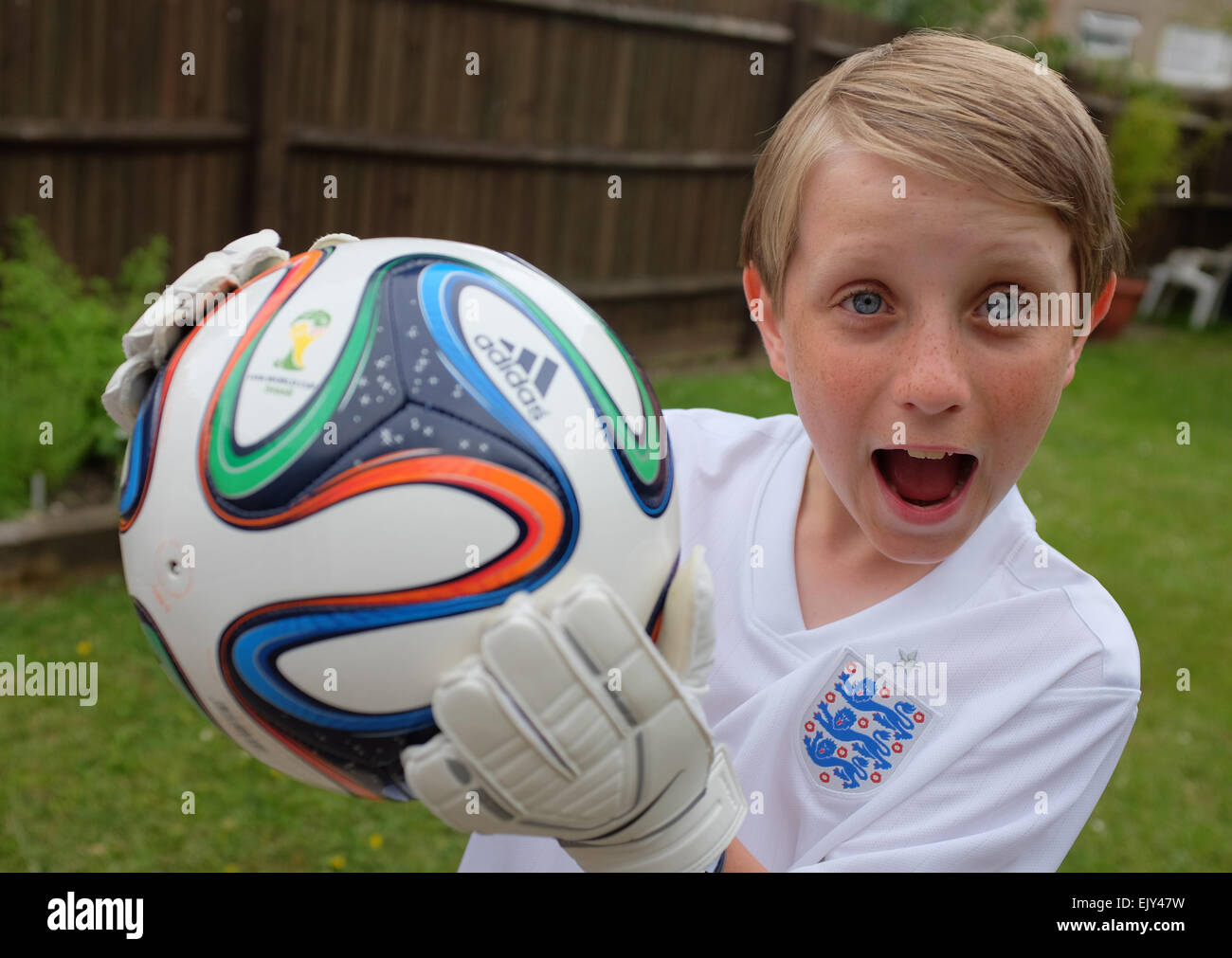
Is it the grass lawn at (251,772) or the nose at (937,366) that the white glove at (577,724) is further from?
the grass lawn at (251,772)

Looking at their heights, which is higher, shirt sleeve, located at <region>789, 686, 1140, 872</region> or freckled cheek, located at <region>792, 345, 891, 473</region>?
freckled cheek, located at <region>792, 345, 891, 473</region>

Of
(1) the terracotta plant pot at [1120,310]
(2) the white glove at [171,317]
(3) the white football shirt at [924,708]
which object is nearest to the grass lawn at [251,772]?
(3) the white football shirt at [924,708]

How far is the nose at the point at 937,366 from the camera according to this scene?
5.27 feet

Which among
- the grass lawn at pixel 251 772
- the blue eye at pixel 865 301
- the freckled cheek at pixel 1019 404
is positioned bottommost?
the grass lawn at pixel 251 772

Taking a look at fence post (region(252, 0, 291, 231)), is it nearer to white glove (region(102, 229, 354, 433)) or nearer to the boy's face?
white glove (region(102, 229, 354, 433))

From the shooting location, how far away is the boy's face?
5.24 ft

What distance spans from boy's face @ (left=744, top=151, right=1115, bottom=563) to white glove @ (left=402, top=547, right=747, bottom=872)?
1.22 ft

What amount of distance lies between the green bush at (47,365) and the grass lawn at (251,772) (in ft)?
1.68

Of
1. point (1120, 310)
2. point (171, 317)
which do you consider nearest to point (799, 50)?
point (1120, 310)

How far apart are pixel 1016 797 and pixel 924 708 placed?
177 mm

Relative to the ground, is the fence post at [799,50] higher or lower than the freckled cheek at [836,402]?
higher

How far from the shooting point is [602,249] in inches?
324

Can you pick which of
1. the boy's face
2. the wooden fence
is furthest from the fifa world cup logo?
the wooden fence

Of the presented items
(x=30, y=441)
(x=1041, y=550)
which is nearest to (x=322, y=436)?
(x=1041, y=550)
